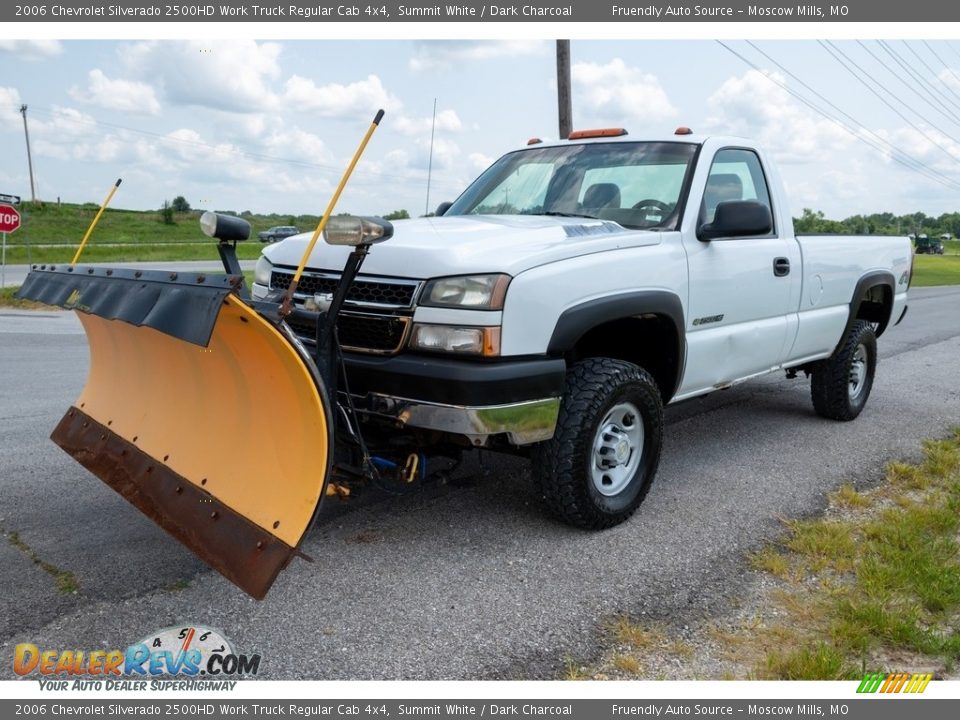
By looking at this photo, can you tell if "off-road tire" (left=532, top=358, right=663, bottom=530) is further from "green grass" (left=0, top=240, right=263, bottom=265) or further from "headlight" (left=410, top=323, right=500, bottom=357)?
"green grass" (left=0, top=240, right=263, bottom=265)

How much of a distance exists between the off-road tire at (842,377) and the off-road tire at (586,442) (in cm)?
301

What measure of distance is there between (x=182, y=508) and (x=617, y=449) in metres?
2.05

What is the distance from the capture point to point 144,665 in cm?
295

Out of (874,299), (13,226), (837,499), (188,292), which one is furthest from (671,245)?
(13,226)

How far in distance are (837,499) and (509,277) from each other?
8.33ft

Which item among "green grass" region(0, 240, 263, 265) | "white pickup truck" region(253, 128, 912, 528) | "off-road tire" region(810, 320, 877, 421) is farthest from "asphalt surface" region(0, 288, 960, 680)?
"green grass" region(0, 240, 263, 265)

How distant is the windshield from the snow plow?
6.44 feet

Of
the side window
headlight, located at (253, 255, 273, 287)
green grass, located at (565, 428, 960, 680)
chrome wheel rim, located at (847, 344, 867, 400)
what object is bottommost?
green grass, located at (565, 428, 960, 680)

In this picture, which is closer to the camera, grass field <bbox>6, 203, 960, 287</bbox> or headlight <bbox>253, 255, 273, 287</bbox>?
headlight <bbox>253, 255, 273, 287</bbox>

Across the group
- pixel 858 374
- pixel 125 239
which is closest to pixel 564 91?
pixel 858 374

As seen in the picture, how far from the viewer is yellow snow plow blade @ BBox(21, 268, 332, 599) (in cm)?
299

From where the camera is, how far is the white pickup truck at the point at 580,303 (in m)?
3.62

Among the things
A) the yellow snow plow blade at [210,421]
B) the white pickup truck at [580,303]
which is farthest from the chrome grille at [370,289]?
the yellow snow plow blade at [210,421]

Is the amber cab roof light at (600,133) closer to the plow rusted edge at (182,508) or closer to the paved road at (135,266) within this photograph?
the plow rusted edge at (182,508)
